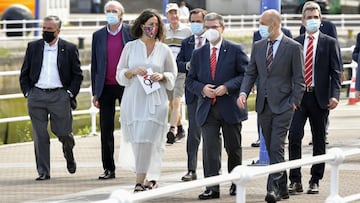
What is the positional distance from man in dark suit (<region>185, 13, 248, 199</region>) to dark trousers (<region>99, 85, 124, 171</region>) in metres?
1.85

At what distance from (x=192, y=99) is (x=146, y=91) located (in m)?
1.48

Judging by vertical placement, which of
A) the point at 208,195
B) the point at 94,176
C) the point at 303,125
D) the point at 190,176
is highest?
the point at 303,125

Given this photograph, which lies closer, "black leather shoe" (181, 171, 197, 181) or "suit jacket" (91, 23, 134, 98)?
"black leather shoe" (181, 171, 197, 181)

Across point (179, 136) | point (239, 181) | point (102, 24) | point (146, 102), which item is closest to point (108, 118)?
point (146, 102)

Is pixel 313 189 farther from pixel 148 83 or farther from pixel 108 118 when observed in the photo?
A: pixel 108 118

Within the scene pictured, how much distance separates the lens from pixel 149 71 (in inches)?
485

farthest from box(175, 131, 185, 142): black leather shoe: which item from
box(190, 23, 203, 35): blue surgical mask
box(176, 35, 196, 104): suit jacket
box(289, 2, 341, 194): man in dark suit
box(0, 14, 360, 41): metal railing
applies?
box(0, 14, 360, 41): metal railing

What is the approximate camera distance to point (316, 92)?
41.9 ft

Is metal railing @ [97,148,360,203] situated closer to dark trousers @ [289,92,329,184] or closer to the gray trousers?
dark trousers @ [289,92,329,184]

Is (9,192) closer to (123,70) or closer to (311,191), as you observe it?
(123,70)

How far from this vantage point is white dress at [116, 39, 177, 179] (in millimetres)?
12344

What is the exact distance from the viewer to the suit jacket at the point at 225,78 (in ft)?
40.6

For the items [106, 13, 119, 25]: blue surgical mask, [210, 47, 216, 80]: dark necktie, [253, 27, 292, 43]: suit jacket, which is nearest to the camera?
[210, 47, 216, 80]: dark necktie

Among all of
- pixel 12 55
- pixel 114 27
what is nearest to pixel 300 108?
pixel 114 27
